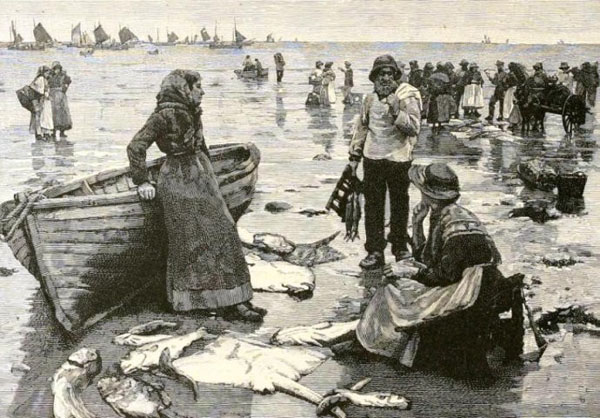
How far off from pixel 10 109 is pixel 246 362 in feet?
7.74

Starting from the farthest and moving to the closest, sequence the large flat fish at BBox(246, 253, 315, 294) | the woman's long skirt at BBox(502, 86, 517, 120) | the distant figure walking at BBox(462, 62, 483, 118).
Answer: the woman's long skirt at BBox(502, 86, 517, 120) < the distant figure walking at BBox(462, 62, 483, 118) < the large flat fish at BBox(246, 253, 315, 294)

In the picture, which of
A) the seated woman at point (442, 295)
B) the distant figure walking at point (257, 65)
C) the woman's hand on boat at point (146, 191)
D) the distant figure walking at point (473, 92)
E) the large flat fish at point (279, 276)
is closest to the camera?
the seated woman at point (442, 295)

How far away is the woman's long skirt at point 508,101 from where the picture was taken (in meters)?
6.18

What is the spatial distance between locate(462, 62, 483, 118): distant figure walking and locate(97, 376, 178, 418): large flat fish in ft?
9.99

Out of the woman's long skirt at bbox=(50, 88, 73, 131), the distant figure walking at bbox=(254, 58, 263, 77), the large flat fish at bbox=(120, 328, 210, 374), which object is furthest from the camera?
the distant figure walking at bbox=(254, 58, 263, 77)

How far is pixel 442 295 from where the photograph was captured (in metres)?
4.29

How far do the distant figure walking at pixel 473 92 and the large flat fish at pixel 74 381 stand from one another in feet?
10.5

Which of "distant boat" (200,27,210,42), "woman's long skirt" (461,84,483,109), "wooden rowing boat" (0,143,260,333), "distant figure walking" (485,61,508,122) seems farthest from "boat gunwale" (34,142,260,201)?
A: "distant figure walking" (485,61,508,122)

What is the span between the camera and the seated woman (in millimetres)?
4152

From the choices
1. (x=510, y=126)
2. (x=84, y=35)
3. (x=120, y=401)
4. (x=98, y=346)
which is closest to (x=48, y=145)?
(x=84, y=35)

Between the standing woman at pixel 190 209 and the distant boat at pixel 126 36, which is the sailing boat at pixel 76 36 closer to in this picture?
the distant boat at pixel 126 36

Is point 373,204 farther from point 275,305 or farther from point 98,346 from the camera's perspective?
point 98,346

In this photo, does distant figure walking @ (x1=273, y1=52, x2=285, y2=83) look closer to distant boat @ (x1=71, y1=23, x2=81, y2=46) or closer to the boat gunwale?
the boat gunwale

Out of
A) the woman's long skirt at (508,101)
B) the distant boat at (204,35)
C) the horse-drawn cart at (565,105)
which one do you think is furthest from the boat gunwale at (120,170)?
the horse-drawn cart at (565,105)
